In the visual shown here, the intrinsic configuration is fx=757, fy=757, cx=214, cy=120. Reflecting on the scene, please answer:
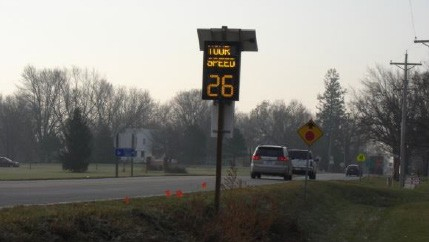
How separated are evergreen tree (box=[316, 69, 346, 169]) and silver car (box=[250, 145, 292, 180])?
308ft

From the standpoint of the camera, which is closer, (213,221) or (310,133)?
(213,221)

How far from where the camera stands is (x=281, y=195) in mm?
25125

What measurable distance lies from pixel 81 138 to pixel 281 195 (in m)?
45.9

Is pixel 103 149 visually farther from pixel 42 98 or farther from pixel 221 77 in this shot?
pixel 221 77

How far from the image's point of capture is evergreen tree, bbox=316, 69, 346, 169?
134 meters

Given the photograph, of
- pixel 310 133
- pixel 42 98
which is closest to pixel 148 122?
pixel 42 98

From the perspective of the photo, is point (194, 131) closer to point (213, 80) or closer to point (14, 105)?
point (14, 105)

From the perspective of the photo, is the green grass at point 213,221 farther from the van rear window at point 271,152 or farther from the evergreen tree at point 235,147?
the evergreen tree at point 235,147

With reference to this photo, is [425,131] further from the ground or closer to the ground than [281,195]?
further from the ground

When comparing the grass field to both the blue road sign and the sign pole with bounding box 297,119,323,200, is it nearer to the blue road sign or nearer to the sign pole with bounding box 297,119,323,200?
the blue road sign

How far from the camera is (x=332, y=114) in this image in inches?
5300

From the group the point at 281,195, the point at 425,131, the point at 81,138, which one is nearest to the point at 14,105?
the point at 81,138

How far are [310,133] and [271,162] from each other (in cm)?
1372

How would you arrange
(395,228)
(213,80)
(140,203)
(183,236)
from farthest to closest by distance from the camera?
1. (395,228)
2. (140,203)
3. (213,80)
4. (183,236)
